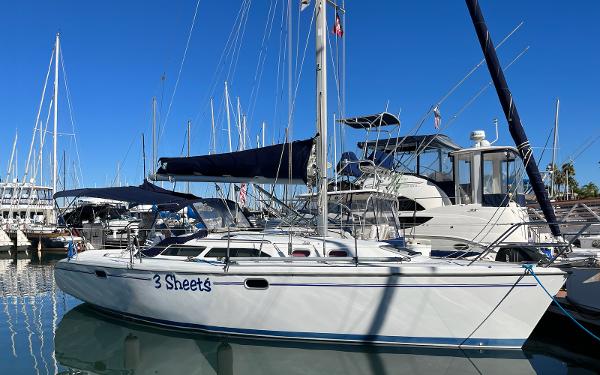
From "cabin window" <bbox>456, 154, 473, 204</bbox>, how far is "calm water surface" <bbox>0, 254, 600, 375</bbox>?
5371 millimetres

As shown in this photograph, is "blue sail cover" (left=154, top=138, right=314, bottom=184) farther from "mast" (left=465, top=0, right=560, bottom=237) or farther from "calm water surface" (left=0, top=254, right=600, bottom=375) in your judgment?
"mast" (left=465, top=0, right=560, bottom=237)

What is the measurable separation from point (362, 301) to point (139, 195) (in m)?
6.43

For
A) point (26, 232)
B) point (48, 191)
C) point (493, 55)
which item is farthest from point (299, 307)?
point (48, 191)

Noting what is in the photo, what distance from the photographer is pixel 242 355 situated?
7.47 meters

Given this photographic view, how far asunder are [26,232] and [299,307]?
2981cm

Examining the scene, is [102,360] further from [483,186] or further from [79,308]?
[483,186]

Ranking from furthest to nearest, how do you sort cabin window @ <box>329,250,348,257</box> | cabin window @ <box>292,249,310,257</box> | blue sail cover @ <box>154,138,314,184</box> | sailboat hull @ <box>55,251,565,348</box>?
blue sail cover @ <box>154,138,314,184</box> < cabin window @ <box>292,249,310,257</box> < cabin window @ <box>329,250,348,257</box> < sailboat hull @ <box>55,251,565,348</box>

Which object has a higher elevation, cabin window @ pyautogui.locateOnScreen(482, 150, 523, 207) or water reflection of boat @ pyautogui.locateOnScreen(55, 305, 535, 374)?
cabin window @ pyautogui.locateOnScreen(482, 150, 523, 207)

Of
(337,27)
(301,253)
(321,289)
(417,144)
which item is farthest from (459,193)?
(321,289)

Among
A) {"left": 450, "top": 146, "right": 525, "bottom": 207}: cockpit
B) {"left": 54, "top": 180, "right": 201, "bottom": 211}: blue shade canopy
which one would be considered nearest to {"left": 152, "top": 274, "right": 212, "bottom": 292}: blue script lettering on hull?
{"left": 54, "top": 180, "right": 201, "bottom": 211}: blue shade canopy

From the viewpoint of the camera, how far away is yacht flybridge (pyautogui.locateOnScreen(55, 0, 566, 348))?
7.14 m

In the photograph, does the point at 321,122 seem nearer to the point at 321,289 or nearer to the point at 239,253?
the point at 239,253

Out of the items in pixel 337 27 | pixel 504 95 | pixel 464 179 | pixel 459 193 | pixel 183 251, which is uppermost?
pixel 337 27

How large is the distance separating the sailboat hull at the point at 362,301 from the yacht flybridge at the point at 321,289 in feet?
0.05
